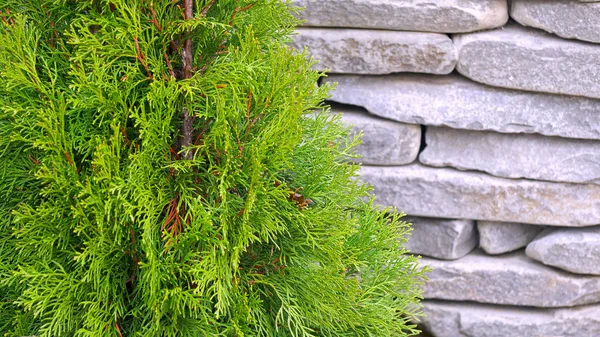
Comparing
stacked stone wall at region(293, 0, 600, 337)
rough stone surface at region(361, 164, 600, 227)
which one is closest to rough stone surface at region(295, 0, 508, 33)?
stacked stone wall at region(293, 0, 600, 337)

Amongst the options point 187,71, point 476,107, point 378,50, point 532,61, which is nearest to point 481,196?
point 476,107

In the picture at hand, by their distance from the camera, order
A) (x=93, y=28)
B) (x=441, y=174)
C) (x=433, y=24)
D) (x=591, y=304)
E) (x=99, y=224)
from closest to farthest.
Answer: (x=99, y=224)
(x=93, y=28)
(x=433, y=24)
(x=441, y=174)
(x=591, y=304)

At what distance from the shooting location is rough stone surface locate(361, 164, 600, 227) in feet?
6.75

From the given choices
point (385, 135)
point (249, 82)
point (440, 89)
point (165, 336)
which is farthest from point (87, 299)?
point (440, 89)

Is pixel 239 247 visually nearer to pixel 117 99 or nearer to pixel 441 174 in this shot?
pixel 117 99

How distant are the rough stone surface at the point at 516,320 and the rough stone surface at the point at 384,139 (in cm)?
56

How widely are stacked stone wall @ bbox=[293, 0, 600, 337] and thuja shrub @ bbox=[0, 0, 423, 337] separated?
0.75m

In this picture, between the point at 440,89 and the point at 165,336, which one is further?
the point at 440,89

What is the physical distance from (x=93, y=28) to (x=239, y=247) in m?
0.50

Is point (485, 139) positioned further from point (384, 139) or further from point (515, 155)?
point (384, 139)

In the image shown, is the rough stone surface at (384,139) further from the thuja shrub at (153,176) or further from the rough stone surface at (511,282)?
the thuja shrub at (153,176)

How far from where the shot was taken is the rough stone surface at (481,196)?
2059 mm

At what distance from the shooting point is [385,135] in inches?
80.7

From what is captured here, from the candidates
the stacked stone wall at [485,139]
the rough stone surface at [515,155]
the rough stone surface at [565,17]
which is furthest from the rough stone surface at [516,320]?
the rough stone surface at [565,17]
